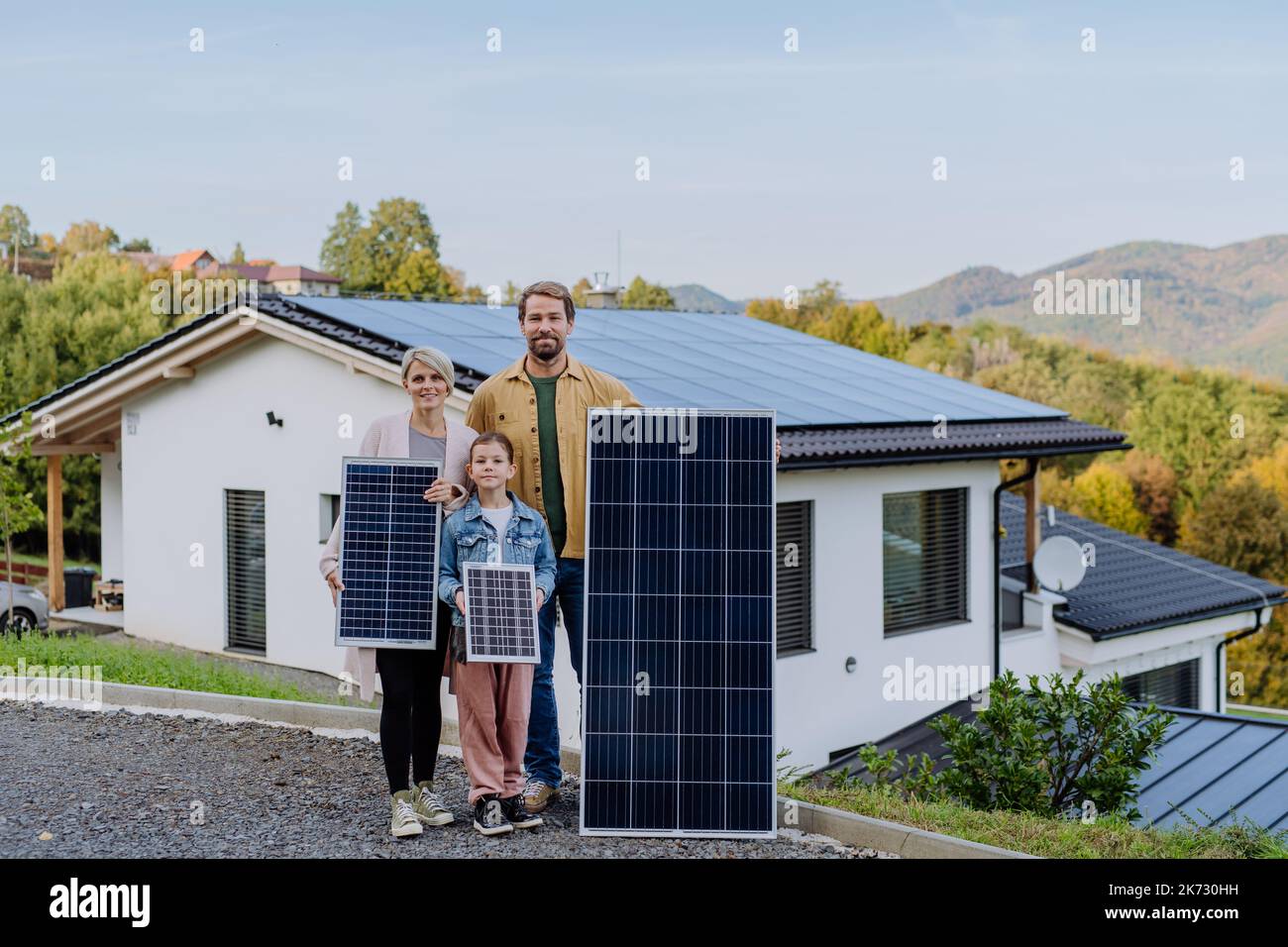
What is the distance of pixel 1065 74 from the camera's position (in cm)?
6719

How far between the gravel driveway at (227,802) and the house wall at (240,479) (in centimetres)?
604

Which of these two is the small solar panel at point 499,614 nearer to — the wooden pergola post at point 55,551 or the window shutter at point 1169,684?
the window shutter at point 1169,684

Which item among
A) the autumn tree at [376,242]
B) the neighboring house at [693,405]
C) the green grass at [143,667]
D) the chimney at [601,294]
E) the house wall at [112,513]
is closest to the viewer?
the green grass at [143,667]

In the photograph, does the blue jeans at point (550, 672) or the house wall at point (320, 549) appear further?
the house wall at point (320, 549)

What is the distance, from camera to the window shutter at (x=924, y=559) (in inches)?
580

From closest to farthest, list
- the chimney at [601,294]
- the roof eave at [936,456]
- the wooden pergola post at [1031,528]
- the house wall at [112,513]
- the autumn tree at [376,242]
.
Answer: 1. the roof eave at [936,456]
2. the wooden pergola post at [1031,528]
3. the house wall at [112,513]
4. the chimney at [601,294]
5. the autumn tree at [376,242]

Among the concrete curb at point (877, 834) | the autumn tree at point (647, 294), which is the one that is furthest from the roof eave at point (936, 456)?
the autumn tree at point (647, 294)

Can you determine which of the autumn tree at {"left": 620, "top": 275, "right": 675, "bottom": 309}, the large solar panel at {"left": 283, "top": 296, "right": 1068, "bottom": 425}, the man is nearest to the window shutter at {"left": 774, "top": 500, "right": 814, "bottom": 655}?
the large solar panel at {"left": 283, "top": 296, "right": 1068, "bottom": 425}

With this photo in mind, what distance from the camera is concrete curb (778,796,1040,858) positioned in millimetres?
5859

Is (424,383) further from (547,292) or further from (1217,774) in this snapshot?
(1217,774)

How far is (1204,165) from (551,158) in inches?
1618

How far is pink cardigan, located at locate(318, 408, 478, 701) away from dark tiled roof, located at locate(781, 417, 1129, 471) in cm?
654

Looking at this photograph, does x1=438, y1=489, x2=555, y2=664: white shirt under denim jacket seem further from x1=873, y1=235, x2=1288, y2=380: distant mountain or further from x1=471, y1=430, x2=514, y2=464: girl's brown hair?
x1=873, y1=235, x2=1288, y2=380: distant mountain

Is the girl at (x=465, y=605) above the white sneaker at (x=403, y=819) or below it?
above
